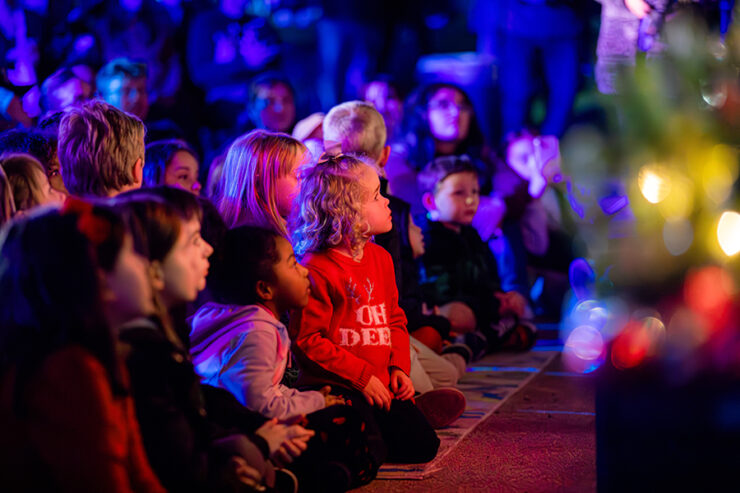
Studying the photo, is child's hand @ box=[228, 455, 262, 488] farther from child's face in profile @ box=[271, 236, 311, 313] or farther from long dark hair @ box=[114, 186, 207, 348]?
child's face in profile @ box=[271, 236, 311, 313]

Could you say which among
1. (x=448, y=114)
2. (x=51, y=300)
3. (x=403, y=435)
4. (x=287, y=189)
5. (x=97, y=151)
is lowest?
(x=403, y=435)

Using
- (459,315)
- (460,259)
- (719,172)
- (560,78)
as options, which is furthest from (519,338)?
(719,172)

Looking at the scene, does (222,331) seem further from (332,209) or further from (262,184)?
(262,184)

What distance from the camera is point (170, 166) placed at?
413cm

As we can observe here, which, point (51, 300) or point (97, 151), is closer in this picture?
point (51, 300)

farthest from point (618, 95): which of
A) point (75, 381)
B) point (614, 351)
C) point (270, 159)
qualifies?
point (75, 381)

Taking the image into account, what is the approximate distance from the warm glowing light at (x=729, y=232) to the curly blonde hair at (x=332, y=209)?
6442mm

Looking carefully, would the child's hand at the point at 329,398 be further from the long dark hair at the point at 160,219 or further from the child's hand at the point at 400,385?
the long dark hair at the point at 160,219

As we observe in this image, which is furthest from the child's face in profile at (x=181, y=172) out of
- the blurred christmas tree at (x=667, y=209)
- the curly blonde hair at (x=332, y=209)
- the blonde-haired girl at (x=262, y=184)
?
the blurred christmas tree at (x=667, y=209)

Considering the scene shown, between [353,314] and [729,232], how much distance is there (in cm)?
715

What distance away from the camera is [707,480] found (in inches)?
96.3

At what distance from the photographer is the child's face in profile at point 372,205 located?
296cm

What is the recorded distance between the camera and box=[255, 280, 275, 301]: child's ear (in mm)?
2461

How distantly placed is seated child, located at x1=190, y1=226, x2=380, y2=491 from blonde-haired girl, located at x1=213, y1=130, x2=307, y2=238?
567mm
